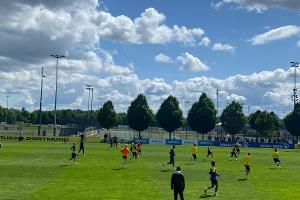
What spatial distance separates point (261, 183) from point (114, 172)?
38.5 ft

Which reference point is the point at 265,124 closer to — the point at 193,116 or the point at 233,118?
the point at 233,118

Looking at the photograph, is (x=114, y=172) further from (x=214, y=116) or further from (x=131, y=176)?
(x=214, y=116)

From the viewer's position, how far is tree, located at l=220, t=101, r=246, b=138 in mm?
120812

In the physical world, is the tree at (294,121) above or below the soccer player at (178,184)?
above

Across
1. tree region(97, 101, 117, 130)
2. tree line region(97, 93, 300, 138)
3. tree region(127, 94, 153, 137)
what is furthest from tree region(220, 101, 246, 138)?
tree region(97, 101, 117, 130)

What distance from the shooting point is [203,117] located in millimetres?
115438

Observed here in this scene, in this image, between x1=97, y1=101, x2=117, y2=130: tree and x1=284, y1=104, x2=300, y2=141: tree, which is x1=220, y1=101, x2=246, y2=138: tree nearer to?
x1=284, y1=104, x2=300, y2=141: tree

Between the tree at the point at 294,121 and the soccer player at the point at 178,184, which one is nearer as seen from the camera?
the soccer player at the point at 178,184

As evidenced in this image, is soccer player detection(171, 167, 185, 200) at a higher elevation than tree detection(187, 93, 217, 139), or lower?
lower

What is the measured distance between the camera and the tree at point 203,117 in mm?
115500

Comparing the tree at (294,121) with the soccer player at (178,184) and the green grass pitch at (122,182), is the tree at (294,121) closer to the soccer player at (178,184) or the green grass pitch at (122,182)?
the green grass pitch at (122,182)

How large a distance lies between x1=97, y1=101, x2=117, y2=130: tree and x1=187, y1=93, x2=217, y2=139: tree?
72.3 feet

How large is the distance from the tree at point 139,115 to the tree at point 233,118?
2031 cm

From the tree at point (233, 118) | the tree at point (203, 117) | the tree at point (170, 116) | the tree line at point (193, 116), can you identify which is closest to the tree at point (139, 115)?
the tree line at point (193, 116)
